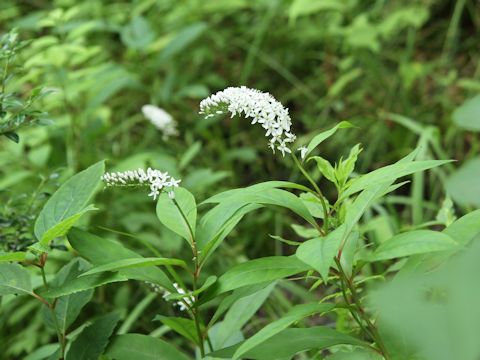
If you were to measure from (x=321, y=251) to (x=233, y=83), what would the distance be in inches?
96.1

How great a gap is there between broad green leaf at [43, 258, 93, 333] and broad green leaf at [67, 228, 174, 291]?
0.26 ft

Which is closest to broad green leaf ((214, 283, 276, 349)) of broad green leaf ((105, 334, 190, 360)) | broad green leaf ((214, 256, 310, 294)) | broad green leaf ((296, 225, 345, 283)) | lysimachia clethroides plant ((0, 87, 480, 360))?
lysimachia clethroides plant ((0, 87, 480, 360))

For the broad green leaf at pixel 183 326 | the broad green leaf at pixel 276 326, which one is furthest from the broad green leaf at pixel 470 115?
the broad green leaf at pixel 183 326

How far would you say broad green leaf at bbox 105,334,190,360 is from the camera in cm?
86

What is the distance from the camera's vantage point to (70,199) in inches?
35.8

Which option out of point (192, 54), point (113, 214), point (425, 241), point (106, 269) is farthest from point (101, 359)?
point (192, 54)

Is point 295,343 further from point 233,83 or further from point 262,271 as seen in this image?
point 233,83

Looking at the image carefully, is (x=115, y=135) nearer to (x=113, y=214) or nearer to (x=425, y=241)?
(x=113, y=214)

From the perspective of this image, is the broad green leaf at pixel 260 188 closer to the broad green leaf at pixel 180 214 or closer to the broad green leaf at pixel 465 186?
the broad green leaf at pixel 180 214

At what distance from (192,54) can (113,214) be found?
108 cm

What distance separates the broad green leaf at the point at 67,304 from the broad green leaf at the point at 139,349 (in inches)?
3.5

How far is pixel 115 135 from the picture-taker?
9.48ft

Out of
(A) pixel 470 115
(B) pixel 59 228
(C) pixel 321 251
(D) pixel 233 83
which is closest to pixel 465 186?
(A) pixel 470 115

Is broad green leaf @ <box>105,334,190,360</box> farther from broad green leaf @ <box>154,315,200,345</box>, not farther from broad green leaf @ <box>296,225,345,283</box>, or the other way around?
broad green leaf @ <box>296,225,345,283</box>
